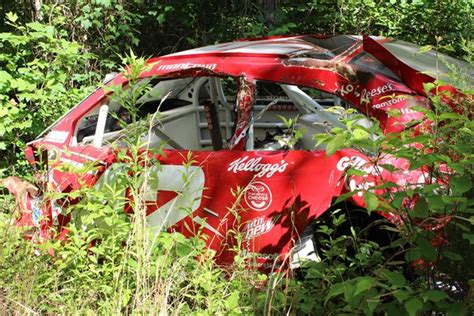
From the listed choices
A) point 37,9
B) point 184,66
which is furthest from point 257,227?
point 37,9

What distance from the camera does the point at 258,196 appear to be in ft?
12.4

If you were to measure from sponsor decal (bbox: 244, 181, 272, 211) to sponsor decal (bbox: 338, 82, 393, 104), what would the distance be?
29.9 inches

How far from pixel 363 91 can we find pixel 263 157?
0.73 metres

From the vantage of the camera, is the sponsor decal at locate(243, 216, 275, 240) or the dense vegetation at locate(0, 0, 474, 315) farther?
the sponsor decal at locate(243, 216, 275, 240)

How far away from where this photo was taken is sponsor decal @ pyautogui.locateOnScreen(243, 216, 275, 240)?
3.73m

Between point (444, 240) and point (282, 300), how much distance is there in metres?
0.87

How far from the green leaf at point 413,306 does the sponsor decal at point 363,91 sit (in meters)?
1.44

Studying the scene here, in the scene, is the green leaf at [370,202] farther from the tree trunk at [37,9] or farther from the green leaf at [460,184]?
the tree trunk at [37,9]

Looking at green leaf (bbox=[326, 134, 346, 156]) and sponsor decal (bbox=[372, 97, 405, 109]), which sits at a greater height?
green leaf (bbox=[326, 134, 346, 156])

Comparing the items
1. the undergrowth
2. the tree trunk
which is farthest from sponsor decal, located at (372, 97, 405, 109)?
the tree trunk

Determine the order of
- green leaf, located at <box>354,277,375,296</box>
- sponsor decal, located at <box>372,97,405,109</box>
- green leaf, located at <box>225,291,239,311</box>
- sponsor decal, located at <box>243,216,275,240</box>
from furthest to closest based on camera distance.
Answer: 1. sponsor decal, located at <box>243,216,275,240</box>
2. sponsor decal, located at <box>372,97,405,109</box>
3. green leaf, located at <box>225,291,239,311</box>
4. green leaf, located at <box>354,277,375,296</box>

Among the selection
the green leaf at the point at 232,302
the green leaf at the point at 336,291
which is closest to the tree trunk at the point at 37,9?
the green leaf at the point at 232,302

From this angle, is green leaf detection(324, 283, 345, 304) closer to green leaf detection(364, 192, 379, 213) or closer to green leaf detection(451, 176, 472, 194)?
green leaf detection(364, 192, 379, 213)

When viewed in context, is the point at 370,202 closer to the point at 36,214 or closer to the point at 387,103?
the point at 387,103
